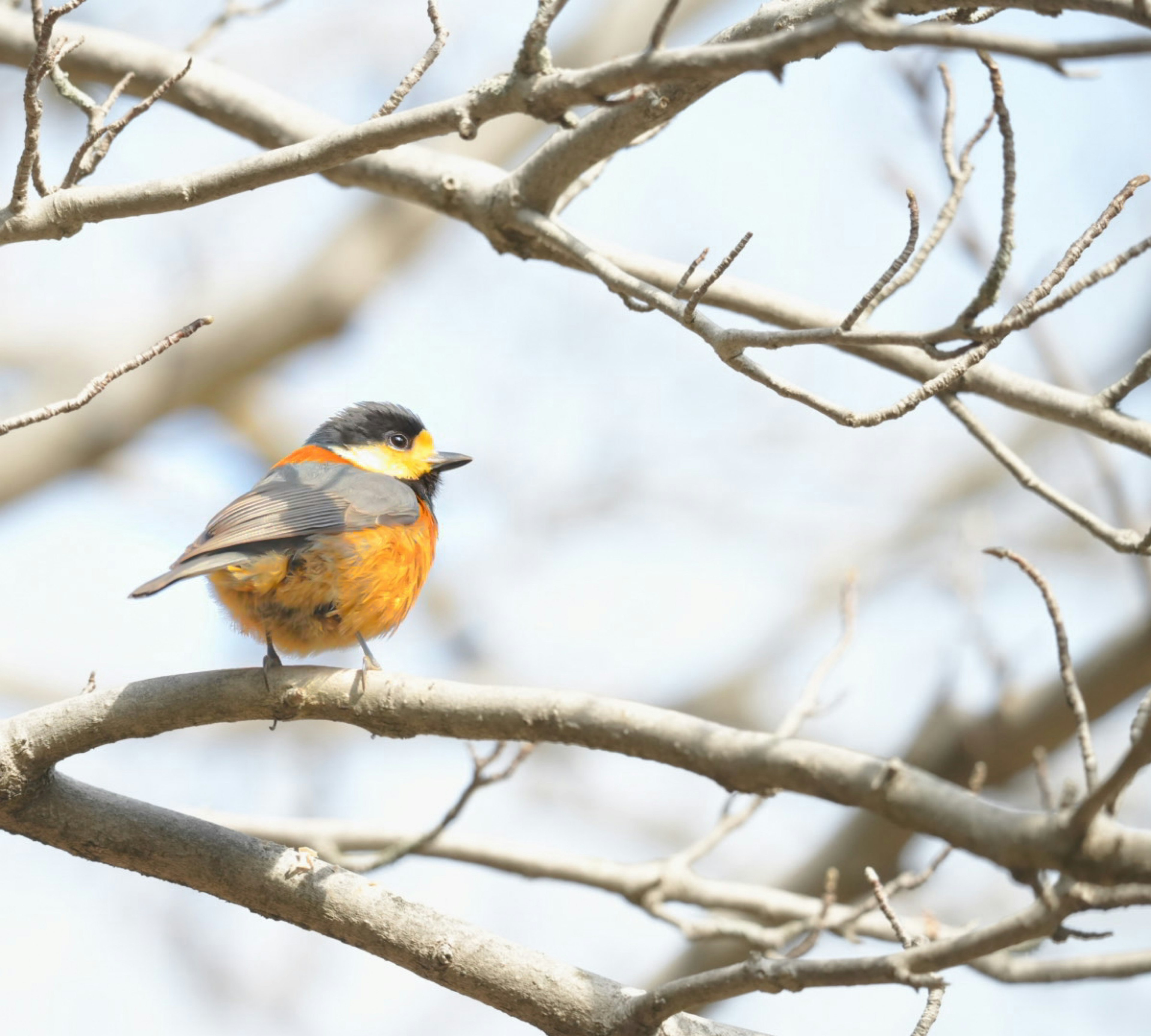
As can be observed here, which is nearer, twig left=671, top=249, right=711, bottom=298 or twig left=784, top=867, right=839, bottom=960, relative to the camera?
twig left=671, top=249, right=711, bottom=298

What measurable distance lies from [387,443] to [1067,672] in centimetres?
395

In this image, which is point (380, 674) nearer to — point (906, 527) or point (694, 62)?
point (694, 62)

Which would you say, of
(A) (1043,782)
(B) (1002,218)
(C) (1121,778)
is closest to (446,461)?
(A) (1043,782)

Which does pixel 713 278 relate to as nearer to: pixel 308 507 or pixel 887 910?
pixel 887 910

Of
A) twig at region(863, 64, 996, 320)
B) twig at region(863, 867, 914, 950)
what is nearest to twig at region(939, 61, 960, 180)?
twig at region(863, 64, 996, 320)

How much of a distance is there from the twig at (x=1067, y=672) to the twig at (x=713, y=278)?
84cm

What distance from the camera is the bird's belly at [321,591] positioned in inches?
175

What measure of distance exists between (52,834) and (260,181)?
5.61ft

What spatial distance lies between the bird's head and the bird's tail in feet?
5.25

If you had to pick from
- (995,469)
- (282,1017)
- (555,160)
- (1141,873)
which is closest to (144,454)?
(282,1017)

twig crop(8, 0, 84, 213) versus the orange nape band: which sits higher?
the orange nape band

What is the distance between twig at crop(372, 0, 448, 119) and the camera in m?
2.97

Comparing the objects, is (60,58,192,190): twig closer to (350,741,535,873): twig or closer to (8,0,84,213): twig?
(8,0,84,213): twig

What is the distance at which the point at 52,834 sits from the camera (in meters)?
3.22
